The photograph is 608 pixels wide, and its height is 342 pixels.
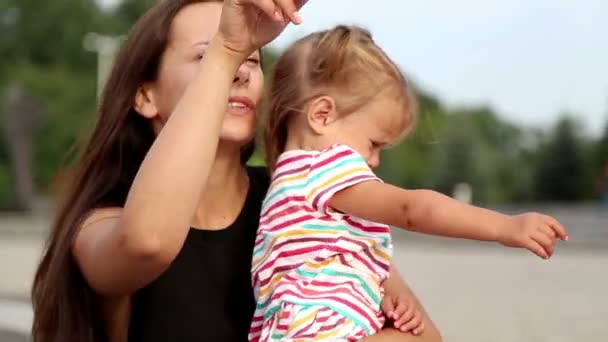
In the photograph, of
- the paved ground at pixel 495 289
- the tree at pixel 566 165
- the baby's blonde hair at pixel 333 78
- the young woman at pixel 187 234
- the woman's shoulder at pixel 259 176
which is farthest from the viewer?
the tree at pixel 566 165

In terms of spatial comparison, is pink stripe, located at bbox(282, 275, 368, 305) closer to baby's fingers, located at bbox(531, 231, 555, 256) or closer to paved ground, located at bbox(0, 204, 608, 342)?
baby's fingers, located at bbox(531, 231, 555, 256)

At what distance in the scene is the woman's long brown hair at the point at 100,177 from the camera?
2.27 m

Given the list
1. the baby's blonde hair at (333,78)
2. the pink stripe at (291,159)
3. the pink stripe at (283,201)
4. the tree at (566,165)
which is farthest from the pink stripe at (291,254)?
the tree at (566,165)

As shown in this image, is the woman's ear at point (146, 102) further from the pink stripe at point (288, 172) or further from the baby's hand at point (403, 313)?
the baby's hand at point (403, 313)

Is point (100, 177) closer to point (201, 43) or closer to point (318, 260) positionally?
point (201, 43)

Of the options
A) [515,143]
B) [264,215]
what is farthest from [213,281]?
[515,143]

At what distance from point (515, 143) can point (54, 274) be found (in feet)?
225

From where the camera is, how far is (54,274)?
2285mm

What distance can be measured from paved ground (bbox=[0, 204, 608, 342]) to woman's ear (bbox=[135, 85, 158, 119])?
134 inches

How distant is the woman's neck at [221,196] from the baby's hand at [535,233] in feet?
2.37

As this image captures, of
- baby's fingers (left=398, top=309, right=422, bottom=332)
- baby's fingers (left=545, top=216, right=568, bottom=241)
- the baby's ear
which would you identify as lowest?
baby's fingers (left=398, top=309, right=422, bottom=332)

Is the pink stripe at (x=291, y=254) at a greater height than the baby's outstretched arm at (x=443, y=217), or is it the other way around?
the baby's outstretched arm at (x=443, y=217)

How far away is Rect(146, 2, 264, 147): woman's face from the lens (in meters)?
2.30

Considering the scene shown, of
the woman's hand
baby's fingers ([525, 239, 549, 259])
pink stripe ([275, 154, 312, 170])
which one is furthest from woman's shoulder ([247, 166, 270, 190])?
baby's fingers ([525, 239, 549, 259])
